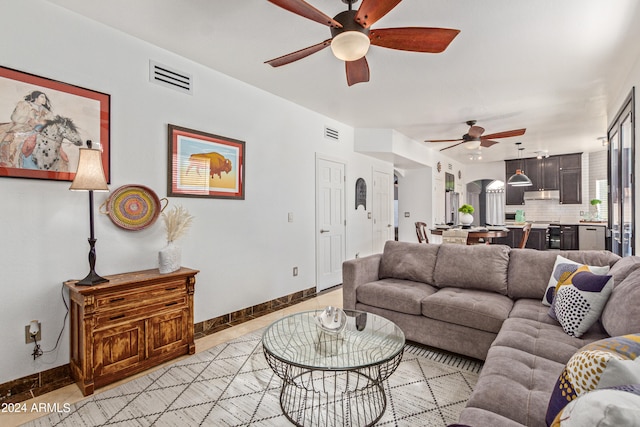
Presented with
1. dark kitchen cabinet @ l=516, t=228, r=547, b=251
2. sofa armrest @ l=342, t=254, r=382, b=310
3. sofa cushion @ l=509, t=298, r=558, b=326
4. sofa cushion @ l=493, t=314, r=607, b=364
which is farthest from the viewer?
dark kitchen cabinet @ l=516, t=228, r=547, b=251

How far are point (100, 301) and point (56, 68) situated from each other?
5.55 feet

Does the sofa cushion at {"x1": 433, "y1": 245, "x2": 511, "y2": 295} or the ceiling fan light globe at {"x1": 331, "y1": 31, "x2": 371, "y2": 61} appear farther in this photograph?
the sofa cushion at {"x1": 433, "y1": 245, "x2": 511, "y2": 295}

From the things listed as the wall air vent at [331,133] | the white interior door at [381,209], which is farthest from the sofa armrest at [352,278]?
the white interior door at [381,209]

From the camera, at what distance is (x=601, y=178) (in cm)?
761


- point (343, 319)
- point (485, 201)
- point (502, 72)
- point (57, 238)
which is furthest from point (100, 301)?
point (485, 201)

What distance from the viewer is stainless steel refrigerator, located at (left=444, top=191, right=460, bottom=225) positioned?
8.25m

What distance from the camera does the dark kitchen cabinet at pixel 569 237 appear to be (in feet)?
24.8

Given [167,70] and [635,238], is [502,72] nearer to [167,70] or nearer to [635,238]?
[635,238]

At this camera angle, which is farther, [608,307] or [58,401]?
[58,401]

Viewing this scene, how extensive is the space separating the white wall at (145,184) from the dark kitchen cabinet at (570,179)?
23.3 feet

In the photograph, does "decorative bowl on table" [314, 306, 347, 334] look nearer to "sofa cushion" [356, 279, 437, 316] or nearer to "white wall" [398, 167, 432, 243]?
"sofa cushion" [356, 279, 437, 316]

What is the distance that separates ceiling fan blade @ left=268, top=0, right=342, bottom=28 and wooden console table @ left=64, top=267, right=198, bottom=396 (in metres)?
2.08

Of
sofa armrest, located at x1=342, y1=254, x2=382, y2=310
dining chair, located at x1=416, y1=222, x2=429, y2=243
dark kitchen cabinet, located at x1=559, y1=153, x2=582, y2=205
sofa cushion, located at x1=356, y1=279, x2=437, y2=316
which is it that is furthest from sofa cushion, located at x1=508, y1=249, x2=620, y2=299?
dark kitchen cabinet, located at x1=559, y1=153, x2=582, y2=205

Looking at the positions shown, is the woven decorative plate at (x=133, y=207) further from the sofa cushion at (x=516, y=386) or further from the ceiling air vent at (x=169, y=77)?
the sofa cushion at (x=516, y=386)
